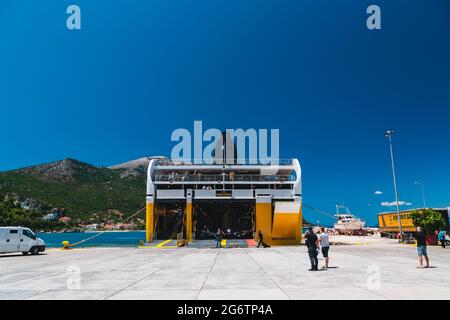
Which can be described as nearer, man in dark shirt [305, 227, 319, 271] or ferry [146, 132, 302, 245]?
man in dark shirt [305, 227, 319, 271]

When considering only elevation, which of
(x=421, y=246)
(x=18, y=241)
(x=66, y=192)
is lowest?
(x=18, y=241)

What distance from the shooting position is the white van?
21672mm

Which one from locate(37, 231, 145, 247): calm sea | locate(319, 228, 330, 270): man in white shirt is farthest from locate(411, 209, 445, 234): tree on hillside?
locate(37, 231, 145, 247): calm sea

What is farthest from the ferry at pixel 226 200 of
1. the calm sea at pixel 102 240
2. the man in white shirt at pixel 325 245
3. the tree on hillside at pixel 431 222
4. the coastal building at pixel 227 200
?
the man in white shirt at pixel 325 245

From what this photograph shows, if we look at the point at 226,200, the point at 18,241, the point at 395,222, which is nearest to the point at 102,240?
the point at 226,200

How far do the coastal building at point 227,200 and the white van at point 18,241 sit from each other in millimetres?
12932

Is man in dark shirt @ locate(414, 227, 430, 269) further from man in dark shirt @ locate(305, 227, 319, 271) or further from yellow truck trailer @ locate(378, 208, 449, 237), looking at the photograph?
yellow truck trailer @ locate(378, 208, 449, 237)

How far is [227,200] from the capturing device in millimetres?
35531

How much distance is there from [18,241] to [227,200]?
768 inches

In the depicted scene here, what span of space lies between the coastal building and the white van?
1293 centimetres

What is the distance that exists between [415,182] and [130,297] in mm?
73768

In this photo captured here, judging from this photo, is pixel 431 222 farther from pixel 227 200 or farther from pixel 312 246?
pixel 312 246
